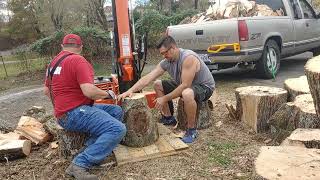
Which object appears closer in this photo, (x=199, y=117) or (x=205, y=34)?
(x=199, y=117)

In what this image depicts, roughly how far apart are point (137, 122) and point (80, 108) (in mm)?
772

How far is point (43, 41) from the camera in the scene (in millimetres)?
14406

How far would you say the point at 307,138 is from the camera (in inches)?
166

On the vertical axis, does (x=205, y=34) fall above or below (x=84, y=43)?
above

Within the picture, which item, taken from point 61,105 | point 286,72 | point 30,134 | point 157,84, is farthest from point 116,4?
point 286,72

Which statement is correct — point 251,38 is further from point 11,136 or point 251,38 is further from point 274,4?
point 11,136

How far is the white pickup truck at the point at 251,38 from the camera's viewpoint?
27.2ft

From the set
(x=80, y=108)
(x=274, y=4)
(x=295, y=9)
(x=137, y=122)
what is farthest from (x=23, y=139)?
(x=295, y=9)

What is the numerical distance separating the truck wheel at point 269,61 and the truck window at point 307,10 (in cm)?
181

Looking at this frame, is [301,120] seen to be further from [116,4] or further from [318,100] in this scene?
[116,4]

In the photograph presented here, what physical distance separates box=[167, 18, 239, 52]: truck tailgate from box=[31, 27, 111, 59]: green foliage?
19.9 feet

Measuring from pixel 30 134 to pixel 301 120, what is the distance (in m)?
3.48

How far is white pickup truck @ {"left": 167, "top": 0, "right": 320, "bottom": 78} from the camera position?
8281mm

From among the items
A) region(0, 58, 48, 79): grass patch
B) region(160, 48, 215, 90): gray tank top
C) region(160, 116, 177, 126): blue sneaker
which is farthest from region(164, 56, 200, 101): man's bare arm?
region(0, 58, 48, 79): grass patch
